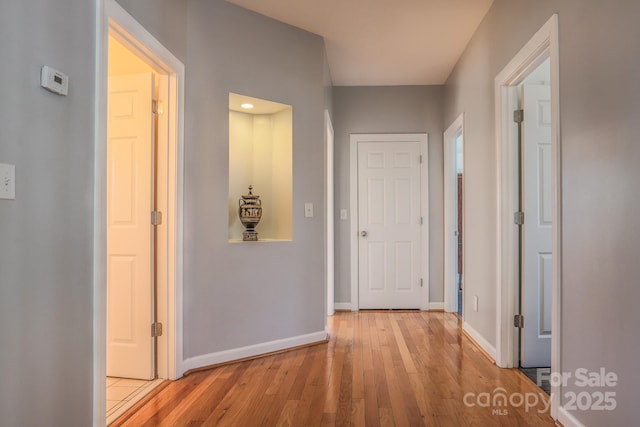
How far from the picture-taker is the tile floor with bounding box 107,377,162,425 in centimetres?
226

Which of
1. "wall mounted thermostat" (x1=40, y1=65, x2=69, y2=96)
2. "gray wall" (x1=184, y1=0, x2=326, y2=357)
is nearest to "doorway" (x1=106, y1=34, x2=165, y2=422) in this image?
"gray wall" (x1=184, y1=0, x2=326, y2=357)

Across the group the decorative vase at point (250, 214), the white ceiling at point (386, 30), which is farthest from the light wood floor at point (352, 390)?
the white ceiling at point (386, 30)

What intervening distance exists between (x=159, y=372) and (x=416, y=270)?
3.20 metres

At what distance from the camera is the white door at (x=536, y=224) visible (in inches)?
114

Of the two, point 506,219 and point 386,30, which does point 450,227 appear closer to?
point 506,219

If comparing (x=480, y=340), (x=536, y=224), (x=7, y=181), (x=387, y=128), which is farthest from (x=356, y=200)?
(x=7, y=181)

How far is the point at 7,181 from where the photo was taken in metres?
1.39

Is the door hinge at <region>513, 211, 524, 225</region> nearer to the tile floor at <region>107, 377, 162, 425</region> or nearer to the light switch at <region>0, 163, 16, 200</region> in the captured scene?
the tile floor at <region>107, 377, 162, 425</region>

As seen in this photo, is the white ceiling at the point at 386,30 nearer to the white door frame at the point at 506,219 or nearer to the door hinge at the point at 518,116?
the white door frame at the point at 506,219

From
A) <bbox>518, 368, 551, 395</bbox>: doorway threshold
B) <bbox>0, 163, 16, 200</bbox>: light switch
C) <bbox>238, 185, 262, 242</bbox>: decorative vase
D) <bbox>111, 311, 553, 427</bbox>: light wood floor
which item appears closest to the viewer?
<bbox>0, 163, 16, 200</bbox>: light switch

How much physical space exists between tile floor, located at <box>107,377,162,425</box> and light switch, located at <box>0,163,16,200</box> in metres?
1.34

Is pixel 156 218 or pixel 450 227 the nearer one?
pixel 156 218

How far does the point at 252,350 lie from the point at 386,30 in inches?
113

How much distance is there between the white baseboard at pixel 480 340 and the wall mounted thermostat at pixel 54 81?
3.09 m
